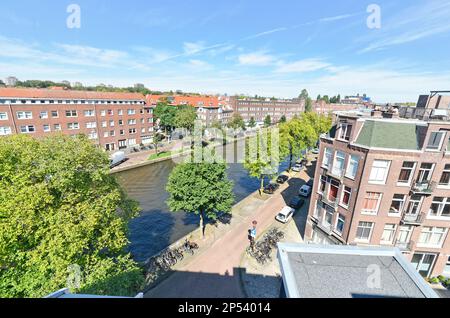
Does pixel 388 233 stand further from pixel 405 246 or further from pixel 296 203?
pixel 296 203

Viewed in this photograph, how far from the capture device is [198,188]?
821 inches

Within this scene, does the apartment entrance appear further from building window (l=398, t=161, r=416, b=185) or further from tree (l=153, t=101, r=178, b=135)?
tree (l=153, t=101, r=178, b=135)

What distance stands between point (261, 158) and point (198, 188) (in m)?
13.4

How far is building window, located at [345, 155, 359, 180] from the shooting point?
56.6ft

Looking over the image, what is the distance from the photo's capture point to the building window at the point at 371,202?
1722 centimetres

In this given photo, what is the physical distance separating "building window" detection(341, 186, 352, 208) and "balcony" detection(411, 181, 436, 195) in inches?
164

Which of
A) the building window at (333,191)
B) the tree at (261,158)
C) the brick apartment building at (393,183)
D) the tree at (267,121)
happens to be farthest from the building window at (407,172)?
the tree at (267,121)

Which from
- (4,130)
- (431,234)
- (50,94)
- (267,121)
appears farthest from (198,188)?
(267,121)

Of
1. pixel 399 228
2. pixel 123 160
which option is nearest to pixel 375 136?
pixel 399 228

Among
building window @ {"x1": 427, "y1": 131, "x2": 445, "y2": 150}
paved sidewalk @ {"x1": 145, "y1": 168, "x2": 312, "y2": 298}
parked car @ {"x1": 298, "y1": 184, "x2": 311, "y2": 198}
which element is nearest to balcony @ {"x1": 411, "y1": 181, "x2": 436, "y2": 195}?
building window @ {"x1": 427, "y1": 131, "x2": 445, "y2": 150}

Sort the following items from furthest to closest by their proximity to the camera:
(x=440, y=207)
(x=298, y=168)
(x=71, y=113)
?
(x=71, y=113)
(x=298, y=168)
(x=440, y=207)

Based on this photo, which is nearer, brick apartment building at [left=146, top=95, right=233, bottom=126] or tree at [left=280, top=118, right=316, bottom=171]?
tree at [left=280, top=118, right=316, bottom=171]

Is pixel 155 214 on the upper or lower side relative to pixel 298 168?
lower

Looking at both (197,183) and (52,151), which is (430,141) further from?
(52,151)
